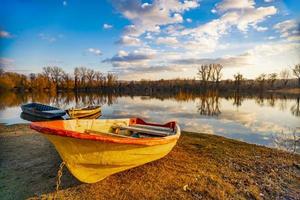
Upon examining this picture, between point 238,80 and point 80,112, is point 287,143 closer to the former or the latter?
point 80,112

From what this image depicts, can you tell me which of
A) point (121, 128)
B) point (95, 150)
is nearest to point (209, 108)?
point (121, 128)

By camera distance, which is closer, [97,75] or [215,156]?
[215,156]

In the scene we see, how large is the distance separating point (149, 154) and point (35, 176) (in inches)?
109

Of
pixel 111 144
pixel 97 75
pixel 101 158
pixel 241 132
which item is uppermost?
pixel 97 75

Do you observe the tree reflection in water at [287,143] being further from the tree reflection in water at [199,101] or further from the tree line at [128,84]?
the tree line at [128,84]

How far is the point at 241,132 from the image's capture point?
1295 cm

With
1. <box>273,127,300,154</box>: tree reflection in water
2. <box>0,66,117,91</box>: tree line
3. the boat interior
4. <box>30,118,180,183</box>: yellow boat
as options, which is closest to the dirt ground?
<box>30,118,180,183</box>: yellow boat

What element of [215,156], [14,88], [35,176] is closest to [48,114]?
[35,176]

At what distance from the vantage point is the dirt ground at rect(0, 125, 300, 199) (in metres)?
4.62

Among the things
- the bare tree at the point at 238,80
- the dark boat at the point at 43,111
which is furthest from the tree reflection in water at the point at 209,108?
the bare tree at the point at 238,80

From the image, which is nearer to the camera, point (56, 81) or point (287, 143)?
point (287, 143)

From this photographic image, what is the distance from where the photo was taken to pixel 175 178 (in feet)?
17.3

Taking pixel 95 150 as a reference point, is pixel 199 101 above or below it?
below

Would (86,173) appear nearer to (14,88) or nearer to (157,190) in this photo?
(157,190)
